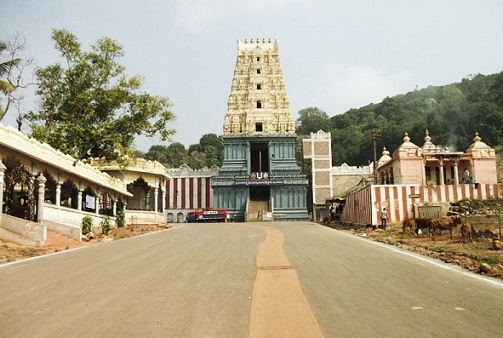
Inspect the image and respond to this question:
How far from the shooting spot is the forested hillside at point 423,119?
72.8 m

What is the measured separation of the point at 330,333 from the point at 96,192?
23.6 metres

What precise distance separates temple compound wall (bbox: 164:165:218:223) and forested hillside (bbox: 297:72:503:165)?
33.5 m

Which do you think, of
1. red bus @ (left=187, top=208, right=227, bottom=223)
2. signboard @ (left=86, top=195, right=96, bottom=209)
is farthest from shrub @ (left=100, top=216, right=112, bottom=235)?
A: red bus @ (left=187, top=208, right=227, bottom=223)

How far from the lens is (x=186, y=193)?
6712 centimetres

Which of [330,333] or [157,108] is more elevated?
[157,108]

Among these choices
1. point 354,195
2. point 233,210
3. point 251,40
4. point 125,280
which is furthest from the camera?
point 251,40

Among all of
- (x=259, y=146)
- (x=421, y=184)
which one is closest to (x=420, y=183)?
(x=421, y=184)

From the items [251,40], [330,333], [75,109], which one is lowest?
[330,333]

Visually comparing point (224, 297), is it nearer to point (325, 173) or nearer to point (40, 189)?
point (40, 189)

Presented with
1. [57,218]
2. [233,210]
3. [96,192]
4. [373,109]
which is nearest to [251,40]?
[233,210]

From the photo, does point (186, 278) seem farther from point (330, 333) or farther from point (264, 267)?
point (330, 333)

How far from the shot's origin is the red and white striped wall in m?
29.8

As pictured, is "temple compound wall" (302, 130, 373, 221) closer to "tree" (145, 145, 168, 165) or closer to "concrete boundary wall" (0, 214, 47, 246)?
"tree" (145, 145, 168, 165)

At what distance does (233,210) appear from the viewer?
56875 mm
